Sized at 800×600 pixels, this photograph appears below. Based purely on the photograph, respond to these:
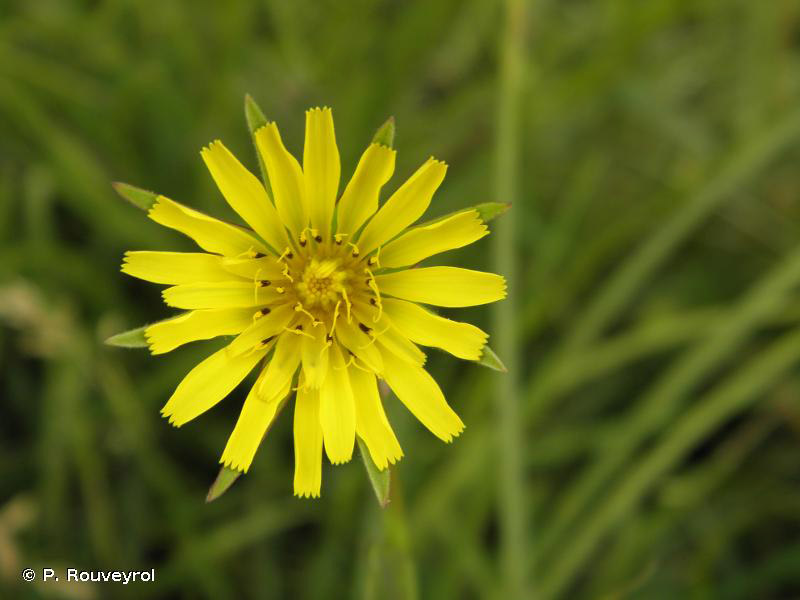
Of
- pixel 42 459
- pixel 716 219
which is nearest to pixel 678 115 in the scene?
pixel 716 219

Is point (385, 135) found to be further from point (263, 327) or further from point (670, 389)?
point (670, 389)

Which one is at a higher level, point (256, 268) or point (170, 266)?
point (256, 268)

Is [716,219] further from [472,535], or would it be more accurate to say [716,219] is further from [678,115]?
[472,535]

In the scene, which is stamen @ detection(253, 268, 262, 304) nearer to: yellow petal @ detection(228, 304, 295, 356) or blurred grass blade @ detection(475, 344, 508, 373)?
yellow petal @ detection(228, 304, 295, 356)

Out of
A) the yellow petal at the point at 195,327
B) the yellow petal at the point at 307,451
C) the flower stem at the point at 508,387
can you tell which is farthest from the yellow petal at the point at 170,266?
the flower stem at the point at 508,387

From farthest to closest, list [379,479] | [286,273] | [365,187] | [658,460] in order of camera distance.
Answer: [658,460]
[286,273]
[365,187]
[379,479]

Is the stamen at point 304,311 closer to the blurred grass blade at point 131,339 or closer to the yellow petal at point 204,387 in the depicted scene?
the yellow petal at point 204,387

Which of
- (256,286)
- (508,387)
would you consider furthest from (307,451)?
(508,387)
